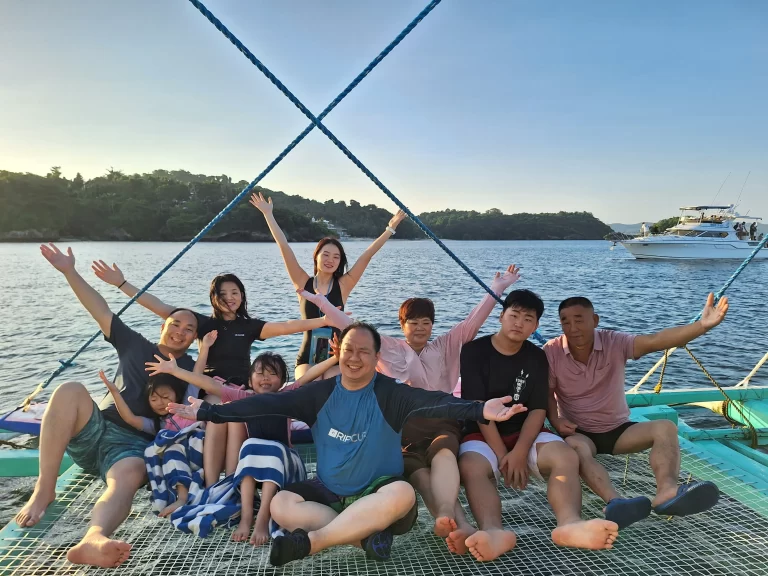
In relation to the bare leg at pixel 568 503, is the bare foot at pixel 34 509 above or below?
below

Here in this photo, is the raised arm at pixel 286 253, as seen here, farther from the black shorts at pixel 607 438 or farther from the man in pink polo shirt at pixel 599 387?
the black shorts at pixel 607 438

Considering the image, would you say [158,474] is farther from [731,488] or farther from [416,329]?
[731,488]

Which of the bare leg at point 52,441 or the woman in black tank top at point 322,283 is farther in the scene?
the woman in black tank top at point 322,283

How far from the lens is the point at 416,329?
3.43m

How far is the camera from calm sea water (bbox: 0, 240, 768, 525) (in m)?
10.6

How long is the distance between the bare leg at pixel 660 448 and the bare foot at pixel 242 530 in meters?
2.11

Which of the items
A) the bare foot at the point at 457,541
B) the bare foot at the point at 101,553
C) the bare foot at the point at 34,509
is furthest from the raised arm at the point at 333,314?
the bare foot at the point at 34,509

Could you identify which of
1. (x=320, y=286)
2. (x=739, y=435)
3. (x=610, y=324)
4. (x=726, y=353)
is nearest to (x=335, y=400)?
(x=320, y=286)

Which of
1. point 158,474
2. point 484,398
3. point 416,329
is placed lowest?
point 158,474

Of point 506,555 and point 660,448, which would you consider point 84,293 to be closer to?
point 506,555

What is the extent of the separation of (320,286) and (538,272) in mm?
36486

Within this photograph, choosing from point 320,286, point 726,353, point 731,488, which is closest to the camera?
point 731,488

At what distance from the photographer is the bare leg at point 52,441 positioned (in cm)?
291

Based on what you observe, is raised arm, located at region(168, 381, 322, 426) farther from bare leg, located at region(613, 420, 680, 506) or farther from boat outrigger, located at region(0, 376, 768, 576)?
bare leg, located at region(613, 420, 680, 506)
